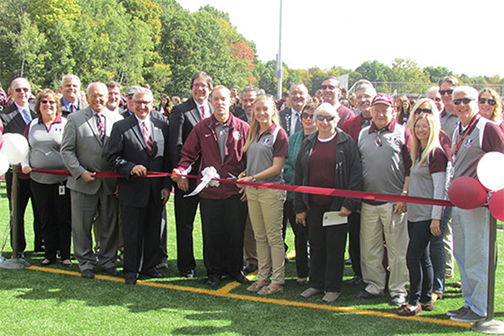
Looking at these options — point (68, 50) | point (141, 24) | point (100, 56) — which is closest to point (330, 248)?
point (68, 50)

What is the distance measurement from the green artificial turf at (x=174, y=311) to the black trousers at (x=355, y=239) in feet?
0.88

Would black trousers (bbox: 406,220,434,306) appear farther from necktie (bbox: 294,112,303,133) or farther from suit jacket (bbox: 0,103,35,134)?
suit jacket (bbox: 0,103,35,134)

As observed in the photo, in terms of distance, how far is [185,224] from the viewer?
621 cm

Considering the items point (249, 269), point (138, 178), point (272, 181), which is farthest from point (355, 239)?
point (138, 178)

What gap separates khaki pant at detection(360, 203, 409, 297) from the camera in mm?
5141

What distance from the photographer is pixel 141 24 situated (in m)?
50.7

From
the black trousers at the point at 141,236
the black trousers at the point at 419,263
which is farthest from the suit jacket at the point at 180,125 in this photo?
the black trousers at the point at 419,263

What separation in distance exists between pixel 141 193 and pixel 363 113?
2.98m

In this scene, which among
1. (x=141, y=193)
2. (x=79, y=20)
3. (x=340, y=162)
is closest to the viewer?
(x=340, y=162)

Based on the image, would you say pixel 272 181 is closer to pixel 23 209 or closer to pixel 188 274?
pixel 188 274

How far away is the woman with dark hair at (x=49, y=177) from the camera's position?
6434mm

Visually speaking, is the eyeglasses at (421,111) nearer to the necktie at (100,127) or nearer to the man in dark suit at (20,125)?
the necktie at (100,127)

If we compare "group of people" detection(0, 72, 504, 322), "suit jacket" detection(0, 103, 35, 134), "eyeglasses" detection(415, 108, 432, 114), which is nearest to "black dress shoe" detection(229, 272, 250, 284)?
"group of people" detection(0, 72, 504, 322)

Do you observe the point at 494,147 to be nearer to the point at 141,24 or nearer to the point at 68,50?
the point at 68,50
